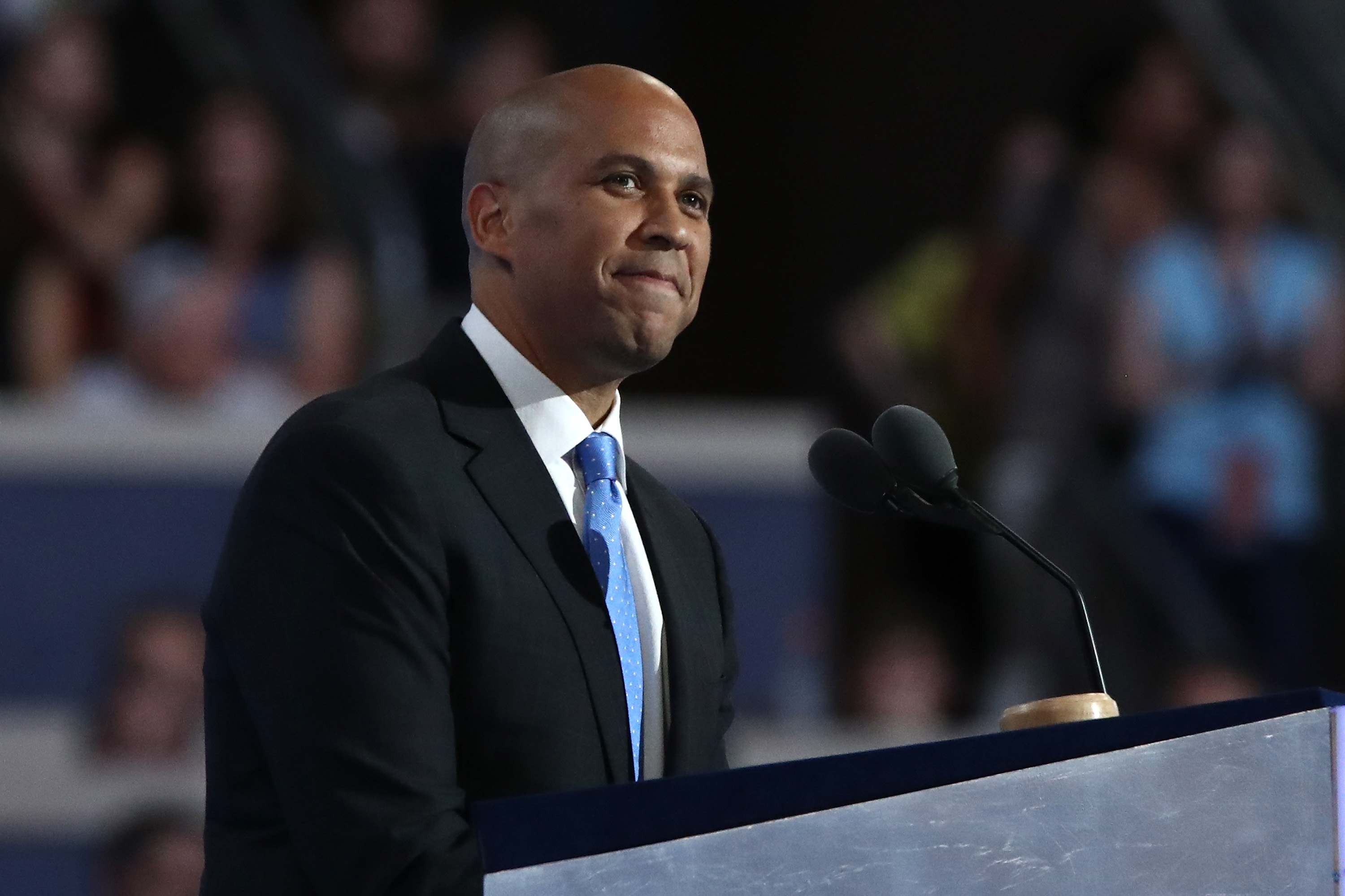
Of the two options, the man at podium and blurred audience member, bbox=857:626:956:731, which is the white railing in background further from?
the man at podium

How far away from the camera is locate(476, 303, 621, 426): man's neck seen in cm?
187

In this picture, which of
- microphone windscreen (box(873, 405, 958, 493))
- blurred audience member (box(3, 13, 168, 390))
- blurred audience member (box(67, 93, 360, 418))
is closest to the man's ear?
microphone windscreen (box(873, 405, 958, 493))

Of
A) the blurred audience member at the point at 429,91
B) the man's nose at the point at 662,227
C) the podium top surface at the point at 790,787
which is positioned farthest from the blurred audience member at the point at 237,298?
the podium top surface at the point at 790,787

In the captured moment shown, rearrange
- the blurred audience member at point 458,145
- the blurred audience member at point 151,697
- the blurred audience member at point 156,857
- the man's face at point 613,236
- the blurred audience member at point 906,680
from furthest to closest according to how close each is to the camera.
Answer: the blurred audience member at point 906,680
the blurred audience member at point 458,145
the blurred audience member at point 151,697
the blurred audience member at point 156,857
the man's face at point 613,236

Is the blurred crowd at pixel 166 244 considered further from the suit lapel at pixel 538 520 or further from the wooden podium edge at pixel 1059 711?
the wooden podium edge at pixel 1059 711

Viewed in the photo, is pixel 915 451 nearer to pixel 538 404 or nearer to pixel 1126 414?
pixel 538 404

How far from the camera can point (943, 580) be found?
6.21 m

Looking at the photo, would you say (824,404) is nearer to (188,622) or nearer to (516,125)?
(188,622)

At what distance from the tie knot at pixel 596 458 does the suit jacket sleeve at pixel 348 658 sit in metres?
0.22

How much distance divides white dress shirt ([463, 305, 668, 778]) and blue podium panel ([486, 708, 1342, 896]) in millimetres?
458

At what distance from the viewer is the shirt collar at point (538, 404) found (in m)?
1.85

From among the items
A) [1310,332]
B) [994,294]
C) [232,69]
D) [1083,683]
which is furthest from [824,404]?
[232,69]

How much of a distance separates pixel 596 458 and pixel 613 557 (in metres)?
0.11

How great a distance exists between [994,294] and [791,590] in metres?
1.35
